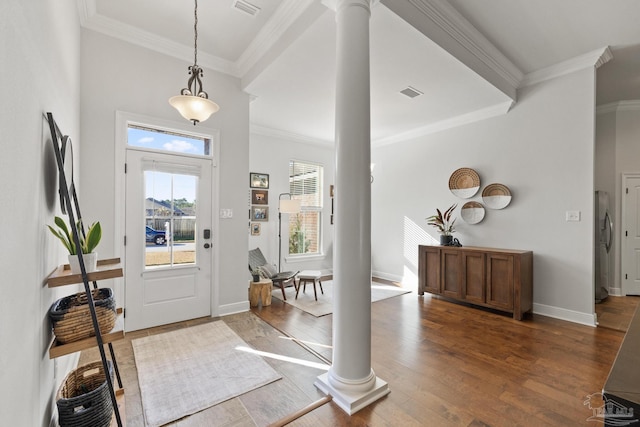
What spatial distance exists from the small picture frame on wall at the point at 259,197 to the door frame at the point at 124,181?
1615mm

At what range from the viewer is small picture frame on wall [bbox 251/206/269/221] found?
5136 millimetres

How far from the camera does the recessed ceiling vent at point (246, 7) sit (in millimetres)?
2520

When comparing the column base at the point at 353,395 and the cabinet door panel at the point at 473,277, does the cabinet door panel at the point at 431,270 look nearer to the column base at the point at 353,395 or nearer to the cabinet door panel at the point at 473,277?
the cabinet door panel at the point at 473,277

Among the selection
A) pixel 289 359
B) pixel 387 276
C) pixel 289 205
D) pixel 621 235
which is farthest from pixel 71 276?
pixel 621 235

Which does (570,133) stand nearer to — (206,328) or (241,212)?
(241,212)

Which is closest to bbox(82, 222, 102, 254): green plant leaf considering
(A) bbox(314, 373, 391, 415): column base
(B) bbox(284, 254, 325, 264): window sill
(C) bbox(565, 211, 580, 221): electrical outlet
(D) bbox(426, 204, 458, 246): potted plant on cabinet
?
(A) bbox(314, 373, 391, 415): column base

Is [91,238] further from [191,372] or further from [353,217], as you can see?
[353,217]

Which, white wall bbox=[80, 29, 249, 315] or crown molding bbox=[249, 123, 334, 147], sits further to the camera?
crown molding bbox=[249, 123, 334, 147]

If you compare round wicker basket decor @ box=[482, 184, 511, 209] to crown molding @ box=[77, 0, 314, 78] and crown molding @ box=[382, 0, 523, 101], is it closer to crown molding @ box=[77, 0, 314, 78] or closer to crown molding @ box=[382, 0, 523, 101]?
crown molding @ box=[382, 0, 523, 101]

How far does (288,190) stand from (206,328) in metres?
3.13

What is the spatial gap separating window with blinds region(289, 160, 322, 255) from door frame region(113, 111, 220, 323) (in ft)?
7.53

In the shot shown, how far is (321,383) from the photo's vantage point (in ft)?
6.87

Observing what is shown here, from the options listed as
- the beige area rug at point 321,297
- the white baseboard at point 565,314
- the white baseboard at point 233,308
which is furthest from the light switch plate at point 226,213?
the white baseboard at point 565,314

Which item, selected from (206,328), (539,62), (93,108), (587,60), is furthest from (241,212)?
(587,60)
